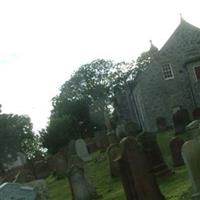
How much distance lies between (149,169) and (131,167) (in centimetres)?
48

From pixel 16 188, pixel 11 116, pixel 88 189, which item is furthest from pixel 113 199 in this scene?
pixel 11 116

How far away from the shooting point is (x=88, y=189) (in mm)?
19047

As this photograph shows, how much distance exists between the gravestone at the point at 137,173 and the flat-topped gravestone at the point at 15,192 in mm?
2466

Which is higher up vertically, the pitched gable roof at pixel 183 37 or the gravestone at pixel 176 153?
the pitched gable roof at pixel 183 37

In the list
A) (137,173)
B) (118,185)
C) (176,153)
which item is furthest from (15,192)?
(176,153)

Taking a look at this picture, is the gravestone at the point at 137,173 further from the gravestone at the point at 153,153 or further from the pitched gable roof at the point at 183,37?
the pitched gable roof at the point at 183,37

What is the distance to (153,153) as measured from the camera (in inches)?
742

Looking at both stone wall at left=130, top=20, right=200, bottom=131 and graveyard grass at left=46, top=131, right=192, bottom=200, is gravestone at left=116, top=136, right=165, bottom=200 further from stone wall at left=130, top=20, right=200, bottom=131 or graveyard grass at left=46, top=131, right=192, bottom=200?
stone wall at left=130, top=20, right=200, bottom=131

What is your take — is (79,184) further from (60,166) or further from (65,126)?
(65,126)

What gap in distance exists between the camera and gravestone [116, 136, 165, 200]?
1282 centimetres

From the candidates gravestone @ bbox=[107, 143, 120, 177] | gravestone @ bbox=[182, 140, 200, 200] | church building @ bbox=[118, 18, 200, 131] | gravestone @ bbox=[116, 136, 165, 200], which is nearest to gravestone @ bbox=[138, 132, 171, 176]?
gravestone @ bbox=[107, 143, 120, 177]

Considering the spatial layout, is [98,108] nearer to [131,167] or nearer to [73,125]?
[73,125]

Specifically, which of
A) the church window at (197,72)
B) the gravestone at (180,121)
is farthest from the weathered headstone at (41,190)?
the church window at (197,72)

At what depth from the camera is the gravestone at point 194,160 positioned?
1192 cm
